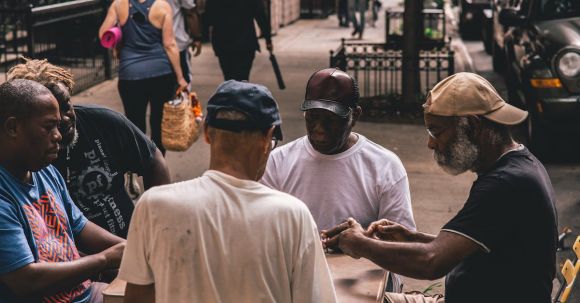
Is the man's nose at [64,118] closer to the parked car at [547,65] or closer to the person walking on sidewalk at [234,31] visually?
the person walking on sidewalk at [234,31]

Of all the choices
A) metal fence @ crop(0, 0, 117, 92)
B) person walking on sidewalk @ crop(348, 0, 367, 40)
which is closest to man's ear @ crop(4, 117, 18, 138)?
metal fence @ crop(0, 0, 117, 92)

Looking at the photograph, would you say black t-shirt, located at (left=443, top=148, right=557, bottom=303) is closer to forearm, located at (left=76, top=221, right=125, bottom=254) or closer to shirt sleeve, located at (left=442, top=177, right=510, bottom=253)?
shirt sleeve, located at (left=442, top=177, right=510, bottom=253)

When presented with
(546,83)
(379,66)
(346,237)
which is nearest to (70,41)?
(379,66)

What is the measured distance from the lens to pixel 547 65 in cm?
986

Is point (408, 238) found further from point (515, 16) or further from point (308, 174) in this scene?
point (515, 16)

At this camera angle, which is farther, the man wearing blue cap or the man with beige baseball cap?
the man with beige baseball cap

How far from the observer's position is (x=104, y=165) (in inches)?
185

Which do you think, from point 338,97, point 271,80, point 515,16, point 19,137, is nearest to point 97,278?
point 19,137

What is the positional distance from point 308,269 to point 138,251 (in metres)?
0.52

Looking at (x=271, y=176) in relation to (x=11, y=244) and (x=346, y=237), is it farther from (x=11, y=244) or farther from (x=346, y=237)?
(x=11, y=244)

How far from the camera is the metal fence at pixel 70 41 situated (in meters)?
13.9

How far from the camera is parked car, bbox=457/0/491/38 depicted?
21.4m

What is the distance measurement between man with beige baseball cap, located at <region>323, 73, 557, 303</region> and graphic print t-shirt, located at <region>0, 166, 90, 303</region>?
3.73 ft

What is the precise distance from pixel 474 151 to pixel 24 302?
5.87 feet
